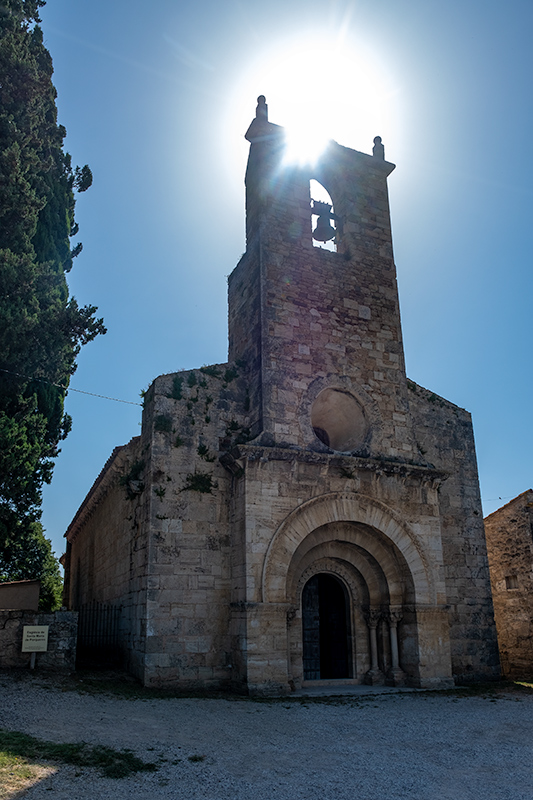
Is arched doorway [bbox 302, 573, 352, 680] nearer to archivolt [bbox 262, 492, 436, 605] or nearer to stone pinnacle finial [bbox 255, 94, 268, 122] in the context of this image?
archivolt [bbox 262, 492, 436, 605]

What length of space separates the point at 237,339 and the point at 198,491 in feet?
13.0

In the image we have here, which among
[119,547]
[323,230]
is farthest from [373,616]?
[323,230]

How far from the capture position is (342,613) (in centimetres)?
1274

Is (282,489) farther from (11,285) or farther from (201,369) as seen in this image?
(11,285)

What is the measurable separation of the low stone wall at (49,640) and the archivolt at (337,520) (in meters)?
3.41

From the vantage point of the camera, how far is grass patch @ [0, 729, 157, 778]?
5.53 m

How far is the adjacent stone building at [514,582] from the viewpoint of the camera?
15.7m

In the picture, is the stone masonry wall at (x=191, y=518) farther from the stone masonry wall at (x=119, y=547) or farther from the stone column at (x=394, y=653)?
the stone column at (x=394, y=653)

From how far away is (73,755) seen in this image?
583 centimetres

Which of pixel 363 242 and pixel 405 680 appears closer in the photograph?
pixel 405 680

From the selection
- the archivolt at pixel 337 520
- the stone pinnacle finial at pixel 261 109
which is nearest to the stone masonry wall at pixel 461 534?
the archivolt at pixel 337 520

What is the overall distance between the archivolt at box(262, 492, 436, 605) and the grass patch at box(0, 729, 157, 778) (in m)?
4.88

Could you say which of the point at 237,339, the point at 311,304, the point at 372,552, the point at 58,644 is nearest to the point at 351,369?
the point at 311,304

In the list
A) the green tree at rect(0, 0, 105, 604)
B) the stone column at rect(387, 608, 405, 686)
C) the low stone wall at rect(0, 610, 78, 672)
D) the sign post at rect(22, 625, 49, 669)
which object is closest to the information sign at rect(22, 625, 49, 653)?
the sign post at rect(22, 625, 49, 669)
